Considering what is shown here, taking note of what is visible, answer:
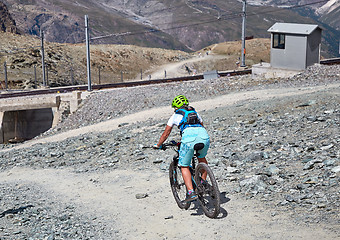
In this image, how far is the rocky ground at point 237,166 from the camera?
8.22 metres

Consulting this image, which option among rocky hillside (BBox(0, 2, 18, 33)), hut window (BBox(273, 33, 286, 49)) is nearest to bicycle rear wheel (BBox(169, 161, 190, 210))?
hut window (BBox(273, 33, 286, 49))

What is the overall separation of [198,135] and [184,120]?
0.38 metres

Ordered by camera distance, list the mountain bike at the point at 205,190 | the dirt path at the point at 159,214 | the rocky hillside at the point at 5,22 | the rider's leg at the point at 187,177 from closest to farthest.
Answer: the dirt path at the point at 159,214 → the mountain bike at the point at 205,190 → the rider's leg at the point at 187,177 → the rocky hillside at the point at 5,22

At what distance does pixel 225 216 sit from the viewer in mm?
8164

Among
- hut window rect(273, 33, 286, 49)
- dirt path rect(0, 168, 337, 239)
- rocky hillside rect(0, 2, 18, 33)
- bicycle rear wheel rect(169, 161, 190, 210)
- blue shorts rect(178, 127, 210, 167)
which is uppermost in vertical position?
rocky hillside rect(0, 2, 18, 33)

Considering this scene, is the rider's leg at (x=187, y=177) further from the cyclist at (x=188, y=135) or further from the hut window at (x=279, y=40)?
the hut window at (x=279, y=40)

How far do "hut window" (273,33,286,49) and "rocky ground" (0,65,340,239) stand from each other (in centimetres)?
1247

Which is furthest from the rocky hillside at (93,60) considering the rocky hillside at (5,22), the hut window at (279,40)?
the rocky hillside at (5,22)

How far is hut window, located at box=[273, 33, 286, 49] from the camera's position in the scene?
32044 millimetres

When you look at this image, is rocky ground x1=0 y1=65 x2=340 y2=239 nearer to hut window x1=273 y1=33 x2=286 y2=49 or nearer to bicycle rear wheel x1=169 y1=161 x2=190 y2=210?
bicycle rear wheel x1=169 y1=161 x2=190 y2=210

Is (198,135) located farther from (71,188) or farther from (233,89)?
(233,89)

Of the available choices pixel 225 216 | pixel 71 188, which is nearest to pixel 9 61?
pixel 71 188

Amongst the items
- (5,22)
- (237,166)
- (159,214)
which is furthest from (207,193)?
(5,22)

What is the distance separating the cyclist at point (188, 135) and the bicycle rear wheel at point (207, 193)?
12 cm
